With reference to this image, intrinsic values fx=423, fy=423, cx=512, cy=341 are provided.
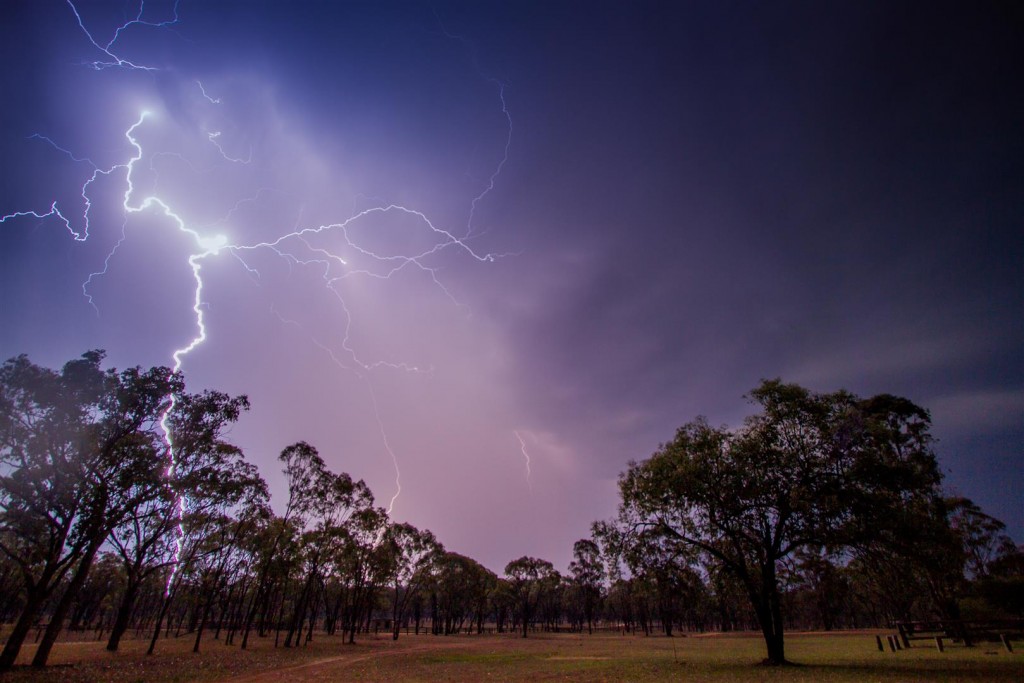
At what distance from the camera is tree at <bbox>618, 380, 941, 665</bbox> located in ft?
73.3

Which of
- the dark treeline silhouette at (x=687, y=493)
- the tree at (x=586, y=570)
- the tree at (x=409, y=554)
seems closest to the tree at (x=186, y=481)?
the dark treeline silhouette at (x=687, y=493)

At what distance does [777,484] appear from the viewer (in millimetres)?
24516

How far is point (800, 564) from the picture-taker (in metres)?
25.0

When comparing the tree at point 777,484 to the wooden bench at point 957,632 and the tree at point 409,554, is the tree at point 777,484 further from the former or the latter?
the tree at point 409,554

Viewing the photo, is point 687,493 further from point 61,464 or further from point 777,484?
point 61,464

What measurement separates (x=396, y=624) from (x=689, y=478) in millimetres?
57732

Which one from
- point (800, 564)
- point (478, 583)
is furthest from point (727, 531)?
point (478, 583)

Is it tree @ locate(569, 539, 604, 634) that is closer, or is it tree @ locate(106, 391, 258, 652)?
tree @ locate(106, 391, 258, 652)

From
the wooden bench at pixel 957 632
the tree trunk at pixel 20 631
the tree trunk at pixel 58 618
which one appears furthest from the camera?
the wooden bench at pixel 957 632

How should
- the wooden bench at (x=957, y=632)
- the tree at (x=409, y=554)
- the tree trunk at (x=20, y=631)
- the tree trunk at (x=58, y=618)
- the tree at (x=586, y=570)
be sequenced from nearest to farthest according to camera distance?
the tree trunk at (x=20, y=631), the tree trunk at (x=58, y=618), the wooden bench at (x=957, y=632), the tree at (x=409, y=554), the tree at (x=586, y=570)

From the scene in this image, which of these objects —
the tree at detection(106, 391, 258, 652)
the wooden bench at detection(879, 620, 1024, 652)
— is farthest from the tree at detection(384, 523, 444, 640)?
the wooden bench at detection(879, 620, 1024, 652)

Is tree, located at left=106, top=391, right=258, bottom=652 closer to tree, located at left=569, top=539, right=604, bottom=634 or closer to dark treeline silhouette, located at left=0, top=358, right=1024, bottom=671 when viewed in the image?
dark treeline silhouette, located at left=0, top=358, right=1024, bottom=671

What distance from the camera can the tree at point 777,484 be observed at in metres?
22.3

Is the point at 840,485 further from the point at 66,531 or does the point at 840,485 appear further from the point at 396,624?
the point at 396,624
